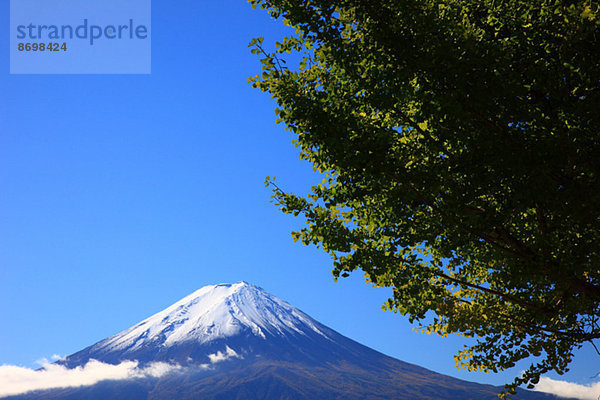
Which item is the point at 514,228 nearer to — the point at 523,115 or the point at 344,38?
the point at 523,115

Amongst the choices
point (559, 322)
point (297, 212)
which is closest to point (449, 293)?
point (559, 322)

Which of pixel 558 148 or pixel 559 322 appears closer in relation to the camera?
pixel 558 148

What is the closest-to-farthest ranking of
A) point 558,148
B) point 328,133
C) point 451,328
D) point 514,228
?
point 558,148
point 328,133
point 514,228
point 451,328

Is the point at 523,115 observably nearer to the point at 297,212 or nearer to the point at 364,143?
the point at 364,143

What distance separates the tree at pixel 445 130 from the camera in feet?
23.7

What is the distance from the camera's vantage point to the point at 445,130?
771cm

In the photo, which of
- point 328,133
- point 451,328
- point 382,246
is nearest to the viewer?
point 328,133

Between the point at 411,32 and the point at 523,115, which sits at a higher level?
the point at 411,32

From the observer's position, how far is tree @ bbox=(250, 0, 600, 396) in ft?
23.7

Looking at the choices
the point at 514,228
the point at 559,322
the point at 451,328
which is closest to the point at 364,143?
the point at 514,228

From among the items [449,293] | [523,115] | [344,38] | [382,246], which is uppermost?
[344,38]

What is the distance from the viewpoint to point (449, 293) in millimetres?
10156

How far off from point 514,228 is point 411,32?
4.37 m

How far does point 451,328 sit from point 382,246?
308cm
